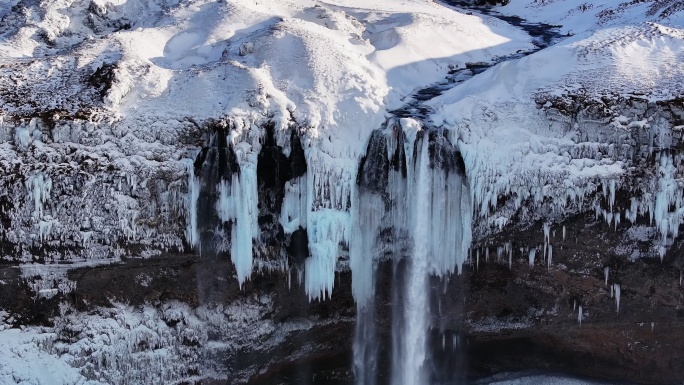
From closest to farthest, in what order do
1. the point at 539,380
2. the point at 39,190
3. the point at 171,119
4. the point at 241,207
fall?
the point at 39,190 → the point at 241,207 → the point at 171,119 → the point at 539,380

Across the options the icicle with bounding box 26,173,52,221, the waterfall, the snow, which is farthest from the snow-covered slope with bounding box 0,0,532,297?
the snow

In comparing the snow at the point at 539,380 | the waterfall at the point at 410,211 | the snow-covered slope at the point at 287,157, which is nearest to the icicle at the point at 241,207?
the snow-covered slope at the point at 287,157

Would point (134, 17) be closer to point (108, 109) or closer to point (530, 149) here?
point (108, 109)

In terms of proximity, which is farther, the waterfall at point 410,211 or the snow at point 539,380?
the snow at point 539,380

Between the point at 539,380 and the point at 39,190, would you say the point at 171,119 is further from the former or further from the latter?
the point at 539,380

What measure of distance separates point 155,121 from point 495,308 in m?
10.0

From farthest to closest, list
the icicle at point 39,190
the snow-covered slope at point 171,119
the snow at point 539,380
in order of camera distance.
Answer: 1. the snow at point 539,380
2. the snow-covered slope at point 171,119
3. the icicle at point 39,190

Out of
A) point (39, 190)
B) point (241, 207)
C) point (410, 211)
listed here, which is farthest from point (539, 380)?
point (39, 190)

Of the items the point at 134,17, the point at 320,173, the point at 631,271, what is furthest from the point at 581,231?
the point at 134,17

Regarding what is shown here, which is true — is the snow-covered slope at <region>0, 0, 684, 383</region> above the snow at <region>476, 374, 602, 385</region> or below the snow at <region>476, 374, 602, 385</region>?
above

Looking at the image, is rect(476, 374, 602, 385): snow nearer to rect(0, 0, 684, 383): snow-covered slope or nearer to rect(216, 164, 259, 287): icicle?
rect(0, 0, 684, 383): snow-covered slope

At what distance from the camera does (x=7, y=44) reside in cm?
2083

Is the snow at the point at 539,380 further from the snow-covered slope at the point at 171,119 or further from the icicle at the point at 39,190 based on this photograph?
the icicle at the point at 39,190

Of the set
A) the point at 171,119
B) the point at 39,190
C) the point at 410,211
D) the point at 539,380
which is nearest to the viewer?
the point at 39,190
